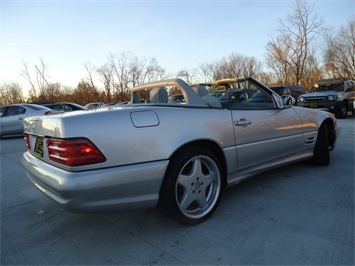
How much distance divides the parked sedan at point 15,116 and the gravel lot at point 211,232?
7.72 metres

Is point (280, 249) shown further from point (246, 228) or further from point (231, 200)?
point (231, 200)

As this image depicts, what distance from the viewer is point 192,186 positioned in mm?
2273

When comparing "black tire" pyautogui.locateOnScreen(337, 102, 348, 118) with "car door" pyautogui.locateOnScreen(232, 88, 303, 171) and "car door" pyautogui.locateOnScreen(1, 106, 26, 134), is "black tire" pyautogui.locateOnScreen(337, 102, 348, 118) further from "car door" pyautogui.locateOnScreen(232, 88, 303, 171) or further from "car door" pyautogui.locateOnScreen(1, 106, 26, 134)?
"car door" pyautogui.locateOnScreen(1, 106, 26, 134)

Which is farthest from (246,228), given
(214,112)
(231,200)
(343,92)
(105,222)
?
(343,92)

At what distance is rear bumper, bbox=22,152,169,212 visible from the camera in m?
1.74

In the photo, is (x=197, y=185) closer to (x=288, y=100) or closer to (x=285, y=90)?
(x=288, y=100)

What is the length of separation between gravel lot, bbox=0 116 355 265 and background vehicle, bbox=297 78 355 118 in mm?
8221

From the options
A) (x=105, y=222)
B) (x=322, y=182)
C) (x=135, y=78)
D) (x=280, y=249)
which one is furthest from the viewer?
(x=135, y=78)

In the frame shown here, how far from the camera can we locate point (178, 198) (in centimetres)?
228

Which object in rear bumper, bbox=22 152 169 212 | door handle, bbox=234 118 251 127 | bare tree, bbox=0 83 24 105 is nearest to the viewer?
rear bumper, bbox=22 152 169 212

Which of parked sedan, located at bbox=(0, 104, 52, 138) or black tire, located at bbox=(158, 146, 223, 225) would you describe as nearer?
black tire, located at bbox=(158, 146, 223, 225)

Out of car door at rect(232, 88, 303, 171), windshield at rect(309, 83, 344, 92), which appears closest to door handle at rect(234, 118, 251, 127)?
car door at rect(232, 88, 303, 171)

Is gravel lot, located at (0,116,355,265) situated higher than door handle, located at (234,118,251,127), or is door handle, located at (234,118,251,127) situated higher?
door handle, located at (234,118,251,127)

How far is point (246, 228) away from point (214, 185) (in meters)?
0.48
